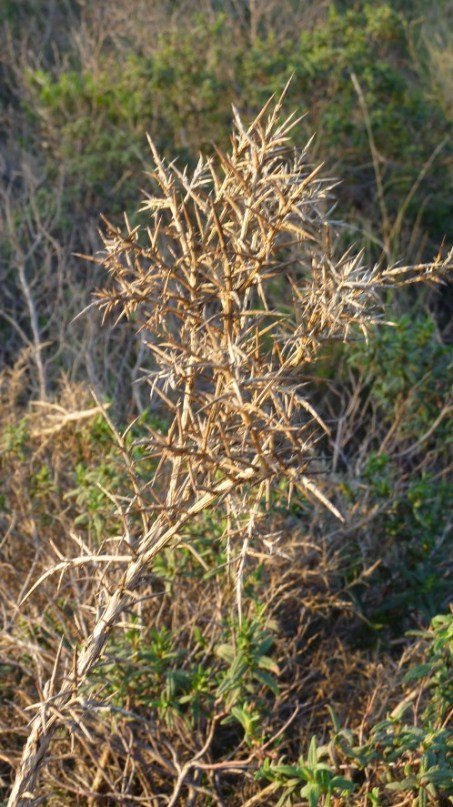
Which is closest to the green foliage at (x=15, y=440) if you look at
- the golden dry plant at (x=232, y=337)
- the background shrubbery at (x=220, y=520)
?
the background shrubbery at (x=220, y=520)

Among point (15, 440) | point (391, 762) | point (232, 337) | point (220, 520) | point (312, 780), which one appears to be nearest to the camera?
point (232, 337)

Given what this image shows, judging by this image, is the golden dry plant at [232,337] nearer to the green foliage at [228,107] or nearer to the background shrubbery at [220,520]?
the background shrubbery at [220,520]

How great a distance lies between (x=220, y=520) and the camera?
3266mm

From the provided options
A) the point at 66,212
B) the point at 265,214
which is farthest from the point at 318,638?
the point at 66,212

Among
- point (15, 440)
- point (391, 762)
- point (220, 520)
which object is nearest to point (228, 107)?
point (15, 440)

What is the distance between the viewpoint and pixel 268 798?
2670 mm

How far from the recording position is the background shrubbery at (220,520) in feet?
8.91

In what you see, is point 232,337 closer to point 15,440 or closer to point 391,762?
point 391,762

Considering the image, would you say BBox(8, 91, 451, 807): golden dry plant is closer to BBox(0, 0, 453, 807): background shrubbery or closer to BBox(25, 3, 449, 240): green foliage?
BBox(0, 0, 453, 807): background shrubbery

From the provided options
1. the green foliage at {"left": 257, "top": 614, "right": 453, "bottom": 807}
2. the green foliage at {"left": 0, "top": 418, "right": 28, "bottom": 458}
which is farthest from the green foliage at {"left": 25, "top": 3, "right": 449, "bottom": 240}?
the green foliage at {"left": 257, "top": 614, "right": 453, "bottom": 807}

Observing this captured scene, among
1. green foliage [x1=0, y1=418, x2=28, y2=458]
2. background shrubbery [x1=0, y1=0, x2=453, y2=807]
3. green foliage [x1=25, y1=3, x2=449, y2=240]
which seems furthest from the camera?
green foliage [x1=25, y1=3, x2=449, y2=240]

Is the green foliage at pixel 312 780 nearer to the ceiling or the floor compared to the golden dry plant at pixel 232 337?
nearer to the floor

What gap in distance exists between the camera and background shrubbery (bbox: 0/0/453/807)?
8.91ft

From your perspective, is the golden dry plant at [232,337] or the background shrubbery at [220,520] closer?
the golden dry plant at [232,337]
